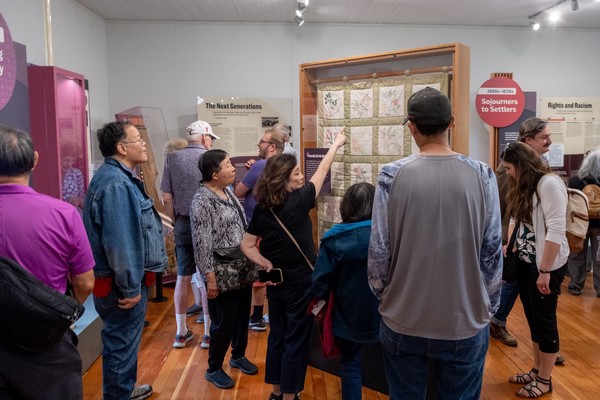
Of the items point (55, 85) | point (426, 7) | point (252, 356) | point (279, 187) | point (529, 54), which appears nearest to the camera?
point (279, 187)

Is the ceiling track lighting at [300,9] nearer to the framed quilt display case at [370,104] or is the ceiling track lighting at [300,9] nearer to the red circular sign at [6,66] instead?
the framed quilt display case at [370,104]

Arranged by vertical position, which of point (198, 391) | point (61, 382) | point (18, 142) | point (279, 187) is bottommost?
point (198, 391)

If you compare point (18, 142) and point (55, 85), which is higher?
point (55, 85)

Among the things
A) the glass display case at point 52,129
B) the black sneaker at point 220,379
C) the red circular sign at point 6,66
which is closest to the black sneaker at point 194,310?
the black sneaker at point 220,379

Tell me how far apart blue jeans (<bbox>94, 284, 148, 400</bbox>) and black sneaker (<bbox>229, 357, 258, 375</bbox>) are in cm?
95

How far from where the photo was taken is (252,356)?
3680 mm

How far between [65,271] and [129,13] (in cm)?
472

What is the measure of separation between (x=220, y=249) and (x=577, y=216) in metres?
2.30

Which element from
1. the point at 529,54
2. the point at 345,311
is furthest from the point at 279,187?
the point at 529,54

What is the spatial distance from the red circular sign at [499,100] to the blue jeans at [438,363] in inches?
191

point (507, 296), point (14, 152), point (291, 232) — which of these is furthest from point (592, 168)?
point (14, 152)

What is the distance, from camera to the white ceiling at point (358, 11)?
17.5ft

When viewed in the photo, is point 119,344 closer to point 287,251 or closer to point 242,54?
point 287,251

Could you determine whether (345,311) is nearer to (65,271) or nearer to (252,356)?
(65,271)
